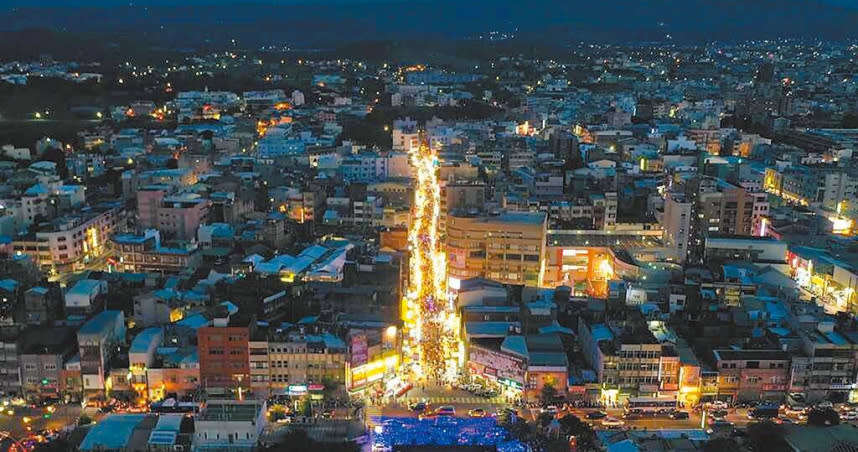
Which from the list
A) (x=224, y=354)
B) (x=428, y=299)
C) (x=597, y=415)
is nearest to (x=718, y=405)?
(x=597, y=415)

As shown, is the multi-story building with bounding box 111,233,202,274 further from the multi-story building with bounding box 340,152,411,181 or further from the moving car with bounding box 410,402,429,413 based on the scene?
the multi-story building with bounding box 340,152,411,181

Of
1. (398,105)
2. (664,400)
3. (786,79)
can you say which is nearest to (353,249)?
(664,400)

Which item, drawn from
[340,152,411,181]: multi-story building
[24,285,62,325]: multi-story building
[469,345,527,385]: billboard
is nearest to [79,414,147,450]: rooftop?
[24,285,62,325]: multi-story building

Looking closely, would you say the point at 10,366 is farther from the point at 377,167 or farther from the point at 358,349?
the point at 377,167

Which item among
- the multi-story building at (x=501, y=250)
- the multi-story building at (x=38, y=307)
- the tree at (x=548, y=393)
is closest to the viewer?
the tree at (x=548, y=393)

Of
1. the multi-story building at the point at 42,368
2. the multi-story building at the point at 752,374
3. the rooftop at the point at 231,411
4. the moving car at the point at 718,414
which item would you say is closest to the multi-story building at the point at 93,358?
the multi-story building at the point at 42,368

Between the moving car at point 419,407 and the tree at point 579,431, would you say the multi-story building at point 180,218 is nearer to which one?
the moving car at point 419,407

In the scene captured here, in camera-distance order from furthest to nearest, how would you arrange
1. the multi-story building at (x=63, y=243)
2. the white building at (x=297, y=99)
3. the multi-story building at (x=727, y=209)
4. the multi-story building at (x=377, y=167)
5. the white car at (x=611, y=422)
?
the white building at (x=297, y=99) < the multi-story building at (x=377, y=167) < the multi-story building at (x=727, y=209) < the multi-story building at (x=63, y=243) < the white car at (x=611, y=422)
